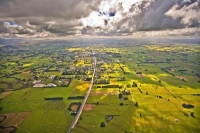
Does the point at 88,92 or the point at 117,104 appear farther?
the point at 88,92

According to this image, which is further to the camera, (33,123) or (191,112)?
(191,112)

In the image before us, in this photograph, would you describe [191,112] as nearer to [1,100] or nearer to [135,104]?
[135,104]

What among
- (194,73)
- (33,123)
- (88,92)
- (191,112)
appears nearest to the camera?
(33,123)

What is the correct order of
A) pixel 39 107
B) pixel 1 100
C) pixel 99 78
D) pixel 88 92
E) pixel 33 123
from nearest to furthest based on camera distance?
pixel 33 123 → pixel 39 107 → pixel 1 100 → pixel 88 92 → pixel 99 78

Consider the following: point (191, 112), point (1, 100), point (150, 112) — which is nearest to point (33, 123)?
point (1, 100)

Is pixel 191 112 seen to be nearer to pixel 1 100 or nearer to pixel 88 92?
pixel 88 92

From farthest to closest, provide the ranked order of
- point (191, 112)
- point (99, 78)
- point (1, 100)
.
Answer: point (99, 78) → point (1, 100) → point (191, 112)

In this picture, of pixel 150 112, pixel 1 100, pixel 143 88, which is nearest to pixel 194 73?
pixel 143 88

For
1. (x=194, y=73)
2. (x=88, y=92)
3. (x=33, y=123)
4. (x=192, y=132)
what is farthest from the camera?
(x=194, y=73)
